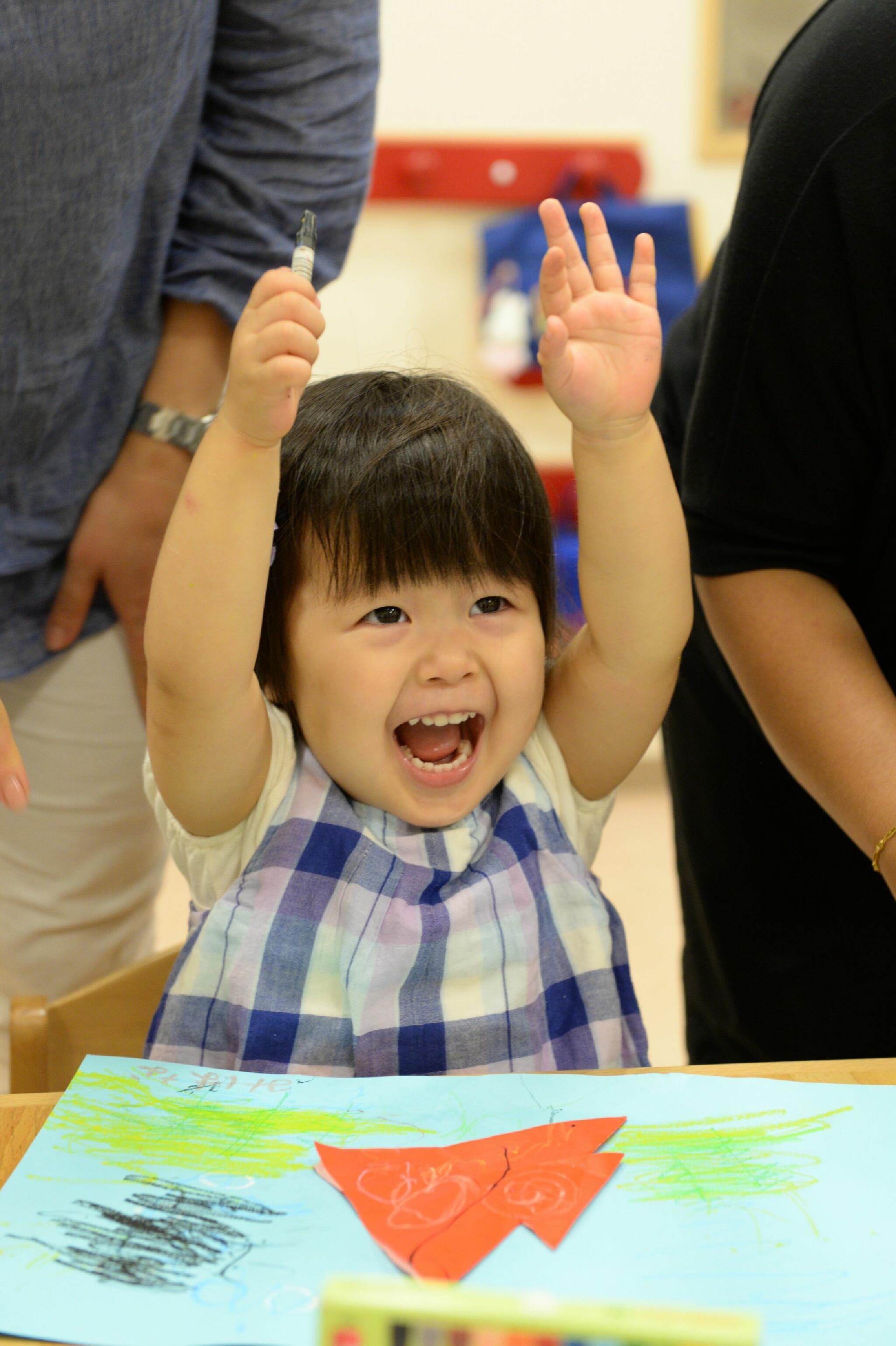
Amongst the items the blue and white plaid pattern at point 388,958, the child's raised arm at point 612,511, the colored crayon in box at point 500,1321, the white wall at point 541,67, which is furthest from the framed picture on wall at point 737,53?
the colored crayon in box at point 500,1321

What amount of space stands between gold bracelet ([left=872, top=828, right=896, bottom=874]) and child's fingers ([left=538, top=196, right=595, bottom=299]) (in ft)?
1.19

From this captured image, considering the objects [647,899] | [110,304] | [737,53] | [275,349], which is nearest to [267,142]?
[110,304]

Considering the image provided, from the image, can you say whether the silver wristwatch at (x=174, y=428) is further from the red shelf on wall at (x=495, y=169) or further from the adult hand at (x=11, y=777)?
the red shelf on wall at (x=495, y=169)

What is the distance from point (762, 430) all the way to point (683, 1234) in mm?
522

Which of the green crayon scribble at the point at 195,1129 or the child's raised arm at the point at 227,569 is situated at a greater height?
the child's raised arm at the point at 227,569

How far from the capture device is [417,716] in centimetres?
74

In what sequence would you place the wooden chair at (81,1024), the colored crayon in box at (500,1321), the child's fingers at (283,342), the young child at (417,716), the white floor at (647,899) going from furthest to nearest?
the white floor at (647,899), the wooden chair at (81,1024), the young child at (417,716), the child's fingers at (283,342), the colored crayon in box at (500,1321)

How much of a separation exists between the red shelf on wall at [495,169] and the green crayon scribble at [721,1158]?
7.47 ft

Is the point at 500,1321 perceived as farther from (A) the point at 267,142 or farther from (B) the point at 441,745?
(A) the point at 267,142

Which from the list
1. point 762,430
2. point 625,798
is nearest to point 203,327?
point 762,430

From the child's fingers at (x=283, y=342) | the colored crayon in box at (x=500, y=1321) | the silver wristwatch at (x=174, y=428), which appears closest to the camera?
the colored crayon in box at (x=500, y=1321)

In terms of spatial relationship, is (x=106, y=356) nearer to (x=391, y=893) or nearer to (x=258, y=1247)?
(x=391, y=893)

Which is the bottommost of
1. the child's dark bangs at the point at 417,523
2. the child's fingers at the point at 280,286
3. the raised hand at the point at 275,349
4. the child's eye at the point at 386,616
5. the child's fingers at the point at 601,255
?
the child's eye at the point at 386,616

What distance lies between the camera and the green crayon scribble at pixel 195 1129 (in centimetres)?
56
